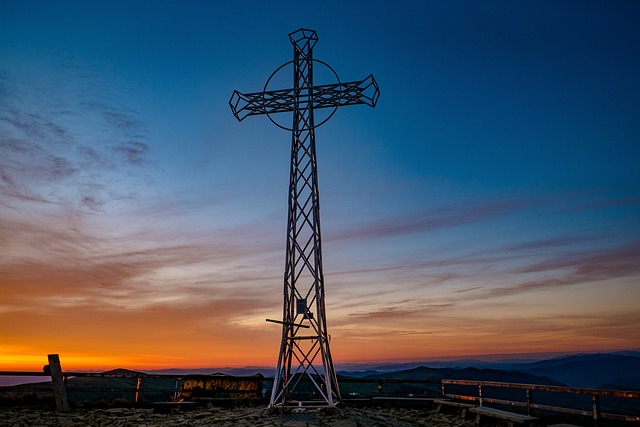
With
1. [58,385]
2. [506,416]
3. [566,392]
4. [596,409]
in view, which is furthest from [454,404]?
[58,385]

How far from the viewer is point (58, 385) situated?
58.1 ft

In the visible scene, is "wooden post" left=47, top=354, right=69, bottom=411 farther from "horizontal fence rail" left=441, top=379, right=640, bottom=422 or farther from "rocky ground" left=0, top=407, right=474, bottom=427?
"horizontal fence rail" left=441, top=379, right=640, bottom=422

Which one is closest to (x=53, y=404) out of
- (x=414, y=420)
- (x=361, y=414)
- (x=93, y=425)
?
(x=93, y=425)

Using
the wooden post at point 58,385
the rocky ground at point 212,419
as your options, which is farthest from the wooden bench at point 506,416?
the wooden post at point 58,385

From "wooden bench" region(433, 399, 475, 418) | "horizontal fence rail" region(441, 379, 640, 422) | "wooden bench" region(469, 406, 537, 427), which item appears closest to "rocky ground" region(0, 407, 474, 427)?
"wooden bench" region(433, 399, 475, 418)

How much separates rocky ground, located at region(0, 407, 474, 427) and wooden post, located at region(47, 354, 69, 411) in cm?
48

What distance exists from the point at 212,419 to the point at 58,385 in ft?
20.2

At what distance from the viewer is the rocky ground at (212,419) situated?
555 inches

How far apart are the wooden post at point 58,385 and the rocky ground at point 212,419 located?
479 millimetres

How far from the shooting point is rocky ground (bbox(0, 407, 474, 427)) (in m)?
14.1

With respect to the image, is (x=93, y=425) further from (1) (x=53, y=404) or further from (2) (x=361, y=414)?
(2) (x=361, y=414)

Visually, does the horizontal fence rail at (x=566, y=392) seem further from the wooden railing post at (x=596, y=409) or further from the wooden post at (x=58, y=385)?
the wooden post at (x=58, y=385)

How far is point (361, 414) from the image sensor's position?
15758 mm

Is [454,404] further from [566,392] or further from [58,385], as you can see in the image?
[58,385]
